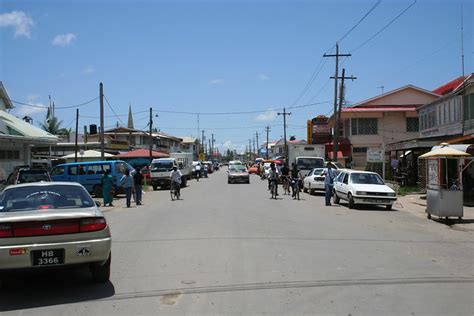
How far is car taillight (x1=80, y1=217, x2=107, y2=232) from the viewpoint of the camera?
685 centimetres

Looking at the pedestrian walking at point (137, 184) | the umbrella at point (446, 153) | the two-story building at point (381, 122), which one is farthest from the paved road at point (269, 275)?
the two-story building at point (381, 122)

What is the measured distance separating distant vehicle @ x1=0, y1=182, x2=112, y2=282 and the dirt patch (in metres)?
1.08

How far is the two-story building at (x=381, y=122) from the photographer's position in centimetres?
4809

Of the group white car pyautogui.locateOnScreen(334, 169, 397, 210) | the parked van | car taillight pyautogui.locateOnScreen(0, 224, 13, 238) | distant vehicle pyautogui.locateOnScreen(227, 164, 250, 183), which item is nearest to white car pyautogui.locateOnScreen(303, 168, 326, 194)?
white car pyautogui.locateOnScreen(334, 169, 397, 210)

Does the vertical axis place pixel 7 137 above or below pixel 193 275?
above

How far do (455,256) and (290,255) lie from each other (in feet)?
10.6

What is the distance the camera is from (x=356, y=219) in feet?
53.1

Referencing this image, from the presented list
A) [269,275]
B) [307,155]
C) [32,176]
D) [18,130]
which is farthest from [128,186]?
[307,155]

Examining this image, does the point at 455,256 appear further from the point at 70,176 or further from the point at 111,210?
the point at 70,176

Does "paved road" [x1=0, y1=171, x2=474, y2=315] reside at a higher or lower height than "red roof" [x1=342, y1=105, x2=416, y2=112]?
lower

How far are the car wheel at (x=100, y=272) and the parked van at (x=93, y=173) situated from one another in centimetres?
2054

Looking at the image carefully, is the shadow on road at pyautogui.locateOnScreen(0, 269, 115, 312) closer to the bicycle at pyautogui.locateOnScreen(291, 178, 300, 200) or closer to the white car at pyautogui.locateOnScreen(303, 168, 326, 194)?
the bicycle at pyautogui.locateOnScreen(291, 178, 300, 200)

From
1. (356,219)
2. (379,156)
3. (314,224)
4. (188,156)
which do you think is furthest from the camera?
A: (188,156)

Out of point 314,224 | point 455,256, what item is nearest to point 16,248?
point 455,256
